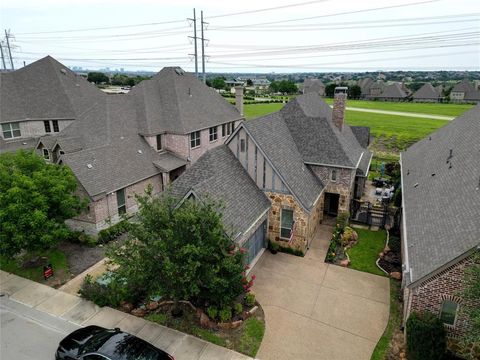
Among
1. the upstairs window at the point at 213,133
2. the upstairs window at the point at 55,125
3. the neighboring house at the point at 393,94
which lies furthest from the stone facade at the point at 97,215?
the neighboring house at the point at 393,94

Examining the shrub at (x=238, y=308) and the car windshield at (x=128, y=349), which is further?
the shrub at (x=238, y=308)

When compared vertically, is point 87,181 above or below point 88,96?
below

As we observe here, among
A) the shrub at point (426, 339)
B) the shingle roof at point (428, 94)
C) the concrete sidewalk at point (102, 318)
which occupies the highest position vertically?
the shingle roof at point (428, 94)

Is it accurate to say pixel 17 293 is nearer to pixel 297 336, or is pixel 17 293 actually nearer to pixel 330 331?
pixel 297 336

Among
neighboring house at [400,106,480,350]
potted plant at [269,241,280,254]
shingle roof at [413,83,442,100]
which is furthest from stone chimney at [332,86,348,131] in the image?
shingle roof at [413,83,442,100]

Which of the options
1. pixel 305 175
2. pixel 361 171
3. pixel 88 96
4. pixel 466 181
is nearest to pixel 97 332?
pixel 305 175

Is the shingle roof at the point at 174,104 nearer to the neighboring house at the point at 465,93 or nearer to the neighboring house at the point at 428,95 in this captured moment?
the neighboring house at the point at 428,95

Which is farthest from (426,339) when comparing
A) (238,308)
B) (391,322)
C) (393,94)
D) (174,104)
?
(393,94)
